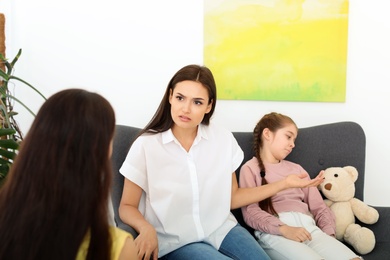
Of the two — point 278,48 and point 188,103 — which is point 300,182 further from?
point 278,48

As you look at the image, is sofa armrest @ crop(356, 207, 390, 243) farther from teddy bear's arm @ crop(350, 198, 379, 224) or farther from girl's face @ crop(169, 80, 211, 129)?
girl's face @ crop(169, 80, 211, 129)

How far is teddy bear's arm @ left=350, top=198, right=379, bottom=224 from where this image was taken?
7.04 ft

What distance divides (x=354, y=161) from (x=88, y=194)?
5.48 feet

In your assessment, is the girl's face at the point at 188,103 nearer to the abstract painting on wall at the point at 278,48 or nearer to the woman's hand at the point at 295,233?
the woman's hand at the point at 295,233

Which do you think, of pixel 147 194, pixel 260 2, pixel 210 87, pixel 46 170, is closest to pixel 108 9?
pixel 260 2

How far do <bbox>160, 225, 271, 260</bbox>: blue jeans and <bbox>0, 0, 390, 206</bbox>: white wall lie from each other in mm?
892

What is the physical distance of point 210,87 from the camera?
192cm

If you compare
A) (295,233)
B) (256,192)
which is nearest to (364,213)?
(295,233)

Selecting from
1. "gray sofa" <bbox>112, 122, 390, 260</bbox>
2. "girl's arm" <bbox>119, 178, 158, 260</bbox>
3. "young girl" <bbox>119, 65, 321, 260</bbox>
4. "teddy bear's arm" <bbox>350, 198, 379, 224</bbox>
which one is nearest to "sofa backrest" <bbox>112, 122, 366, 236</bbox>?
"gray sofa" <bbox>112, 122, 390, 260</bbox>

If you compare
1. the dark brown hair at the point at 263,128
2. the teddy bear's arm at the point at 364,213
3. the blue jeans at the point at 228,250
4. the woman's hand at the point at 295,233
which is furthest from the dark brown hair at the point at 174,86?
the teddy bear's arm at the point at 364,213

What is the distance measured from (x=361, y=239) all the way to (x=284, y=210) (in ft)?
1.19

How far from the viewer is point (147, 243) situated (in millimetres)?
1639

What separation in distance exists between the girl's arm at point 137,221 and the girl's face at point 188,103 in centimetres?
33

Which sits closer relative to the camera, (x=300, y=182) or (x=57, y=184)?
(x=57, y=184)
